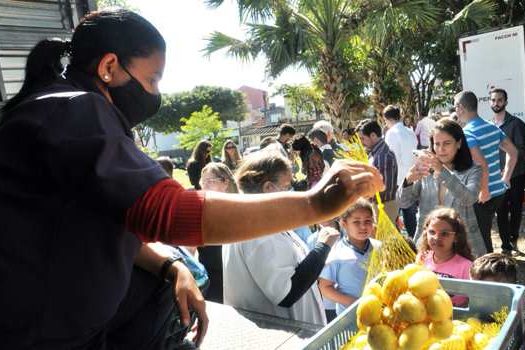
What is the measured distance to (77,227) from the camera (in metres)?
0.94

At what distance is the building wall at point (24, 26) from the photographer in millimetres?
3248

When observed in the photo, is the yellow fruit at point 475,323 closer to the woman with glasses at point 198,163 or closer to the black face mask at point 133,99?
the black face mask at point 133,99

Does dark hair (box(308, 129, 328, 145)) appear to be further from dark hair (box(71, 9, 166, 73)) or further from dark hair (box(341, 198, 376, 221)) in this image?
dark hair (box(71, 9, 166, 73))

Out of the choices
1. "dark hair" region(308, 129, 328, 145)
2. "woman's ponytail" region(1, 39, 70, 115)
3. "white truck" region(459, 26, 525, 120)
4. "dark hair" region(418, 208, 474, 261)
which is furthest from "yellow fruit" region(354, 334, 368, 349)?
"white truck" region(459, 26, 525, 120)

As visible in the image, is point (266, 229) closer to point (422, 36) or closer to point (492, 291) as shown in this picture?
point (492, 291)

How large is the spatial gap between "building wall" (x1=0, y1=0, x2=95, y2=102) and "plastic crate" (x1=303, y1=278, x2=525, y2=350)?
2958mm

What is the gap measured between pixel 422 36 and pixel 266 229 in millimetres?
16440

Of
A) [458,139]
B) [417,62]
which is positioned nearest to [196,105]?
[417,62]

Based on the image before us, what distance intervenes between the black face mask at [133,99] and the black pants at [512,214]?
16.8 feet

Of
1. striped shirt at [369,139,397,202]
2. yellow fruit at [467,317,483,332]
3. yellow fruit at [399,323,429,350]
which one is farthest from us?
striped shirt at [369,139,397,202]

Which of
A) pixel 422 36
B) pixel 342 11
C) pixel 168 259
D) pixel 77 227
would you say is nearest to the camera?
pixel 77 227

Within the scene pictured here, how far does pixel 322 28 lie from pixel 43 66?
28.3 feet

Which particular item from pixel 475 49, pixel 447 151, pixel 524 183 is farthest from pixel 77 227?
pixel 475 49

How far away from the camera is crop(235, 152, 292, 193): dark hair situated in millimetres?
2615
